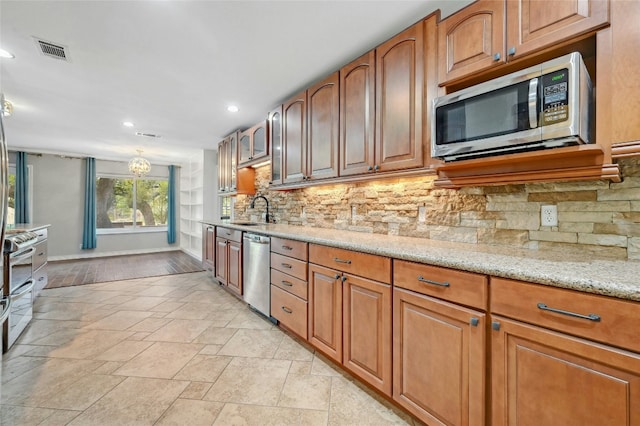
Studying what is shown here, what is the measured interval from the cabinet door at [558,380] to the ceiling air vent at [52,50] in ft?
11.4

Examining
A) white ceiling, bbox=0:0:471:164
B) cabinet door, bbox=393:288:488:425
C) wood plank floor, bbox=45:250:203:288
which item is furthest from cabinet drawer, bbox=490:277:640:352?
wood plank floor, bbox=45:250:203:288

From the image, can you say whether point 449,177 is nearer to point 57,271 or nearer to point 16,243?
point 16,243

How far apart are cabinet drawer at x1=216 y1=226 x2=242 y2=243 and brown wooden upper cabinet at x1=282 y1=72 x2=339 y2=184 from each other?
86cm

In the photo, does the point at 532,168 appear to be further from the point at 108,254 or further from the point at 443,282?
the point at 108,254

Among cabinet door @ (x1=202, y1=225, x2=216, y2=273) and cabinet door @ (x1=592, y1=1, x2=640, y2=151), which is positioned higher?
cabinet door @ (x1=592, y1=1, x2=640, y2=151)

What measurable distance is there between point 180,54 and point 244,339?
8.29 feet

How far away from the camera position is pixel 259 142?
3.78 meters

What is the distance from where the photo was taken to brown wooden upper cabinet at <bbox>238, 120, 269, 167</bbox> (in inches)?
142

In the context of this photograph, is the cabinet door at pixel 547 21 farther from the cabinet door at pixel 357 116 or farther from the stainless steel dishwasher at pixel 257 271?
the stainless steel dishwasher at pixel 257 271

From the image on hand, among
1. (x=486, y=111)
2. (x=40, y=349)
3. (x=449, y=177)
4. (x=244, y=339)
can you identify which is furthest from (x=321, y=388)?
(x=40, y=349)

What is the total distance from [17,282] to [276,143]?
2.83m

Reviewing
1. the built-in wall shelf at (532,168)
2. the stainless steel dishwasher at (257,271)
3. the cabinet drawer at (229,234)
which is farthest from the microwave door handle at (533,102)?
the cabinet drawer at (229,234)

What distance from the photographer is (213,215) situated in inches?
249

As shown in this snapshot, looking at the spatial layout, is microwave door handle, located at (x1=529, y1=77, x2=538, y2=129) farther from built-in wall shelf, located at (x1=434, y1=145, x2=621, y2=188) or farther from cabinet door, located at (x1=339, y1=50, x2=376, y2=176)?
cabinet door, located at (x1=339, y1=50, x2=376, y2=176)
